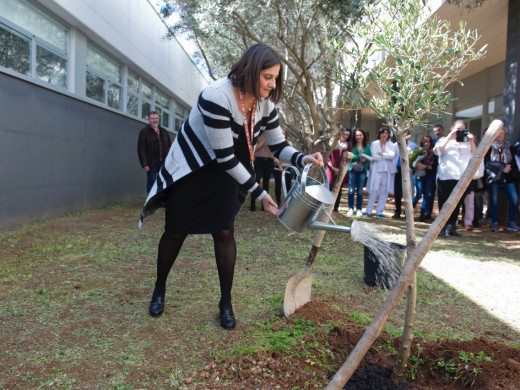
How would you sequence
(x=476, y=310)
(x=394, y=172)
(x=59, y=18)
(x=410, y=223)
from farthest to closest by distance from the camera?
(x=394, y=172) < (x=59, y=18) < (x=476, y=310) < (x=410, y=223)

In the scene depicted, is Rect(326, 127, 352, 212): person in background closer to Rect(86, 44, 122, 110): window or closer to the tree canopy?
the tree canopy

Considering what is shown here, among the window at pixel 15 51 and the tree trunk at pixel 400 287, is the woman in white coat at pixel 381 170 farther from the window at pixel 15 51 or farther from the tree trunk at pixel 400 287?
the tree trunk at pixel 400 287

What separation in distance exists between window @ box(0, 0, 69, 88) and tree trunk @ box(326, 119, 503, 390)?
6302 mm

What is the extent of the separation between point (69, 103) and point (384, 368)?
7249 millimetres

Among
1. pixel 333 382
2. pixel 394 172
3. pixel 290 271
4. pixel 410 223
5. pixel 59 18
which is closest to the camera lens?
pixel 333 382

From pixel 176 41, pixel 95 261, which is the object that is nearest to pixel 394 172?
pixel 95 261

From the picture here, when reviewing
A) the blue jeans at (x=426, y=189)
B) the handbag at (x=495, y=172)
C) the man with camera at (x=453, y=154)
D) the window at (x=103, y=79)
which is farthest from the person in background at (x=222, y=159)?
the window at (x=103, y=79)

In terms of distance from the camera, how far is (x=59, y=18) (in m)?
7.78

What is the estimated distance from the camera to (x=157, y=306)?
2.98 metres

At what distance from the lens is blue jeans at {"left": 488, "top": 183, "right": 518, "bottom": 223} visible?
7148mm

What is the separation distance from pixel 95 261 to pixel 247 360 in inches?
105

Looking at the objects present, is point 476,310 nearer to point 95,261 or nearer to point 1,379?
point 1,379

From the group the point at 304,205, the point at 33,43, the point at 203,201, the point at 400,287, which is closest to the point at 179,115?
the point at 33,43

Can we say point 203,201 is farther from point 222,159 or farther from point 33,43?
point 33,43
